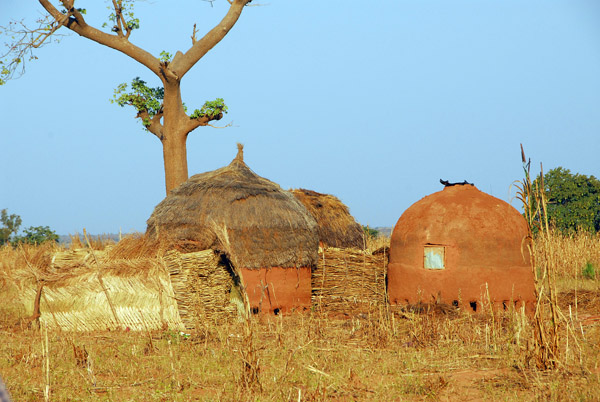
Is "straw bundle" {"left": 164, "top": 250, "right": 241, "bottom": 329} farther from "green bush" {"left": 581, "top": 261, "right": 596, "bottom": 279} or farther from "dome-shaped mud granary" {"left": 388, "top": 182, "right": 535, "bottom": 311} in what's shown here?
"green bush" {"left": 581, "top": 261, "right": 596, "bottom": 279}

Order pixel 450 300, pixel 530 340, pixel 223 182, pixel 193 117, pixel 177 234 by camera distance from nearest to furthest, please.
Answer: pixel 530 340 < pixel 450 300 < pixel 177 234 < pixel 223 182 < pixel 193 117

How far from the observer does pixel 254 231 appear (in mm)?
12844

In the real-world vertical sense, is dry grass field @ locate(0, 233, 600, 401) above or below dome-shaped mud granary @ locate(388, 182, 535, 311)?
below

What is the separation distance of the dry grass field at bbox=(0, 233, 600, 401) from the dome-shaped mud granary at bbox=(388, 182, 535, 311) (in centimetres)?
65

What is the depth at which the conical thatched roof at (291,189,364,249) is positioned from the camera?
17.1 m

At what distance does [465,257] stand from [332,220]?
20.0ft

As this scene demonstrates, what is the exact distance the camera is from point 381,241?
26.2m

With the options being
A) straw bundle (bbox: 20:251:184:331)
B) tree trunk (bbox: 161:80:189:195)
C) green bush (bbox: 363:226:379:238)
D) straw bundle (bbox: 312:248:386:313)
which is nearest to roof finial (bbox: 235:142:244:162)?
straw bundle (bbox: 312:248:386:313)

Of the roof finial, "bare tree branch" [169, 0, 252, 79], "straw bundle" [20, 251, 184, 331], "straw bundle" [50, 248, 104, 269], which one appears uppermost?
"bare tree branch" [169, 0, 252, 79]

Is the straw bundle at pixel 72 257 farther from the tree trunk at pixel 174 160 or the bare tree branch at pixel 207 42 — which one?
the bare tree branch at pixel 207 42

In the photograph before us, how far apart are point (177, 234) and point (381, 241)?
1470 cm

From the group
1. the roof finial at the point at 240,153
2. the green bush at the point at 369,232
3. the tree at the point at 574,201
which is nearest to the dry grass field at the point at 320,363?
the roof finial at the point at 240,153

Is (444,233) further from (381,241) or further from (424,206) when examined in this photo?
(381,241)

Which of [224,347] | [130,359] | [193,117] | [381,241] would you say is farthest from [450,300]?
[381,241]
